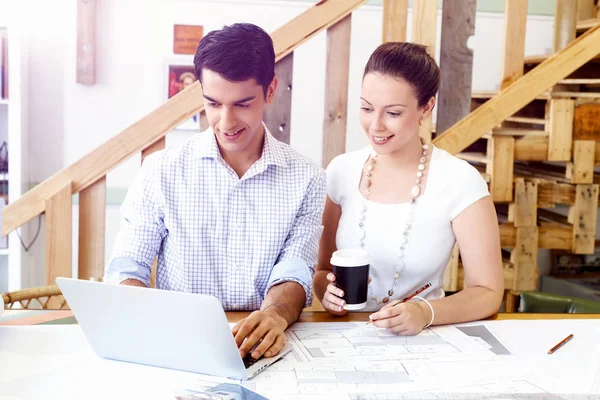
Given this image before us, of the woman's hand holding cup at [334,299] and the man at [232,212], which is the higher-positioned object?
the man at [232,212]

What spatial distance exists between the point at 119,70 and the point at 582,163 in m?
2.52

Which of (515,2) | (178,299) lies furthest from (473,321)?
(515,2)

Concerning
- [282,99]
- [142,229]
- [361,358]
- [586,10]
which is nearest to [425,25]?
[282,99]

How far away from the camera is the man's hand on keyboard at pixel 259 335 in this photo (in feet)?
4.32

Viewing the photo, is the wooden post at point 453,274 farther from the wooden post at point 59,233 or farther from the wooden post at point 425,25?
the wooden post at point 59,233

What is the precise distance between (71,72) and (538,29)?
2795 millimetres

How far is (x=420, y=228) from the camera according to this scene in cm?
184

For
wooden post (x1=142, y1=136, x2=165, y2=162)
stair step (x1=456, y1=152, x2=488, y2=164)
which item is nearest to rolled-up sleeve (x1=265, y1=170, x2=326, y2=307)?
wooden post (x1=142, y1=136, x2=165, y2=162)

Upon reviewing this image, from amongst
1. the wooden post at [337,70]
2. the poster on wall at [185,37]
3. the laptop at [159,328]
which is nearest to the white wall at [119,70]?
the poster on wall at [185,37]

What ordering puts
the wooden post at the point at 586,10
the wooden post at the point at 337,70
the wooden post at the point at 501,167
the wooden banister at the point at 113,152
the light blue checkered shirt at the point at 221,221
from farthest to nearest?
the wooden post at the point at 586,10
the wooden post at the point at 501,167
the wooden post at the point at 337,70
the wooden banister at the point at 113,152
the light blue checkered shirt at the point at 221,221

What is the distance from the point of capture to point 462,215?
70.9 inches

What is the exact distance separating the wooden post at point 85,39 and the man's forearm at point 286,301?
278 centimetres

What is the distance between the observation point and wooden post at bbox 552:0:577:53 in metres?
3.94

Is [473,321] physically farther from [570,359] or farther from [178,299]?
[178,299]
